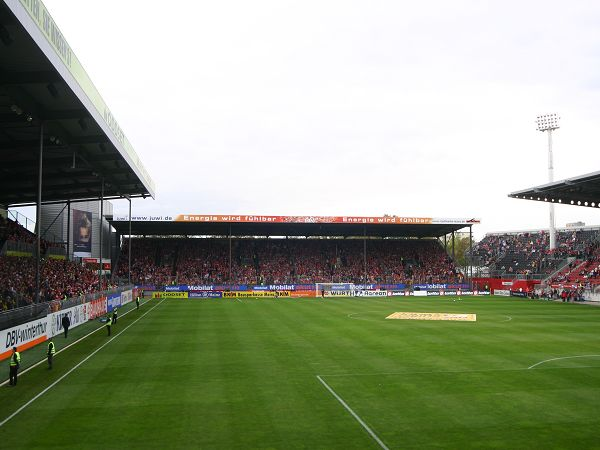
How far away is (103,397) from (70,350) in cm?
1015

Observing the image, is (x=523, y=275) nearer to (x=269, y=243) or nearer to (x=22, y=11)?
(x=269, y=243)

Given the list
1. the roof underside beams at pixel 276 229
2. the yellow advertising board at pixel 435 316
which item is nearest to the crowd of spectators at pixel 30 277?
the roof underside beams at pixel 276 229

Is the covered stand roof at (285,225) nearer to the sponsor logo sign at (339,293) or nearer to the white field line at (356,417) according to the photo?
the sponsor logo sign at (339,293)

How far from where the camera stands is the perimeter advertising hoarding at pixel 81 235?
57119 millimetres

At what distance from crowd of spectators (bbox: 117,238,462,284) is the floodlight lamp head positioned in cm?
2425

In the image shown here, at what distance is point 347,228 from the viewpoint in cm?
7925

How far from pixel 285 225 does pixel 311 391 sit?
59736 millimetres

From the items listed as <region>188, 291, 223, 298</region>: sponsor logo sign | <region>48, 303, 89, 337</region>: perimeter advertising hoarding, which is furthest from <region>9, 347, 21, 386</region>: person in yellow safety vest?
<region>188, 291, 223, 298</region>: sponsor logo sign

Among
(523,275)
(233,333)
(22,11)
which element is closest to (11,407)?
(22,11)

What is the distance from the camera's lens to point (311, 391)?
16609 millimetres

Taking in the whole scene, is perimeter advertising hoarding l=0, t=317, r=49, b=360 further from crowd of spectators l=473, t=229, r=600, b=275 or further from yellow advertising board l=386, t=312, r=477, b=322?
crowd of spectators l=473, t=229, r=600, b=275

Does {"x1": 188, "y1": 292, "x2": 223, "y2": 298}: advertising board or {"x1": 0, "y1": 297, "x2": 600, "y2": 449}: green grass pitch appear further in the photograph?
{"x1": 188, "y1": 292, "x2": 223, "y2": 298}: advertising board

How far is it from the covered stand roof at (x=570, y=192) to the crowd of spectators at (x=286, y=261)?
83.3 feet

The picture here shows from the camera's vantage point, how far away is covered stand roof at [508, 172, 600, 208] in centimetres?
4812
